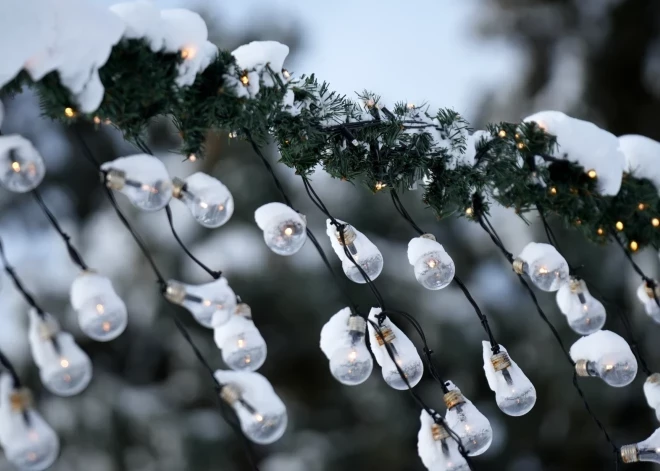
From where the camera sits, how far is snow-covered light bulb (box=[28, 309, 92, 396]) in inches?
22.3

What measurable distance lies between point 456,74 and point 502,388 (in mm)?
3348

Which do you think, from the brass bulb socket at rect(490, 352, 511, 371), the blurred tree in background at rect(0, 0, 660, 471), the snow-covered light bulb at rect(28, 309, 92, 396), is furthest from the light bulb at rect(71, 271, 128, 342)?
the blurred tree in background at rect(0, 0, 660, 471)

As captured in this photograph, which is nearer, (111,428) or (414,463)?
(111,428)

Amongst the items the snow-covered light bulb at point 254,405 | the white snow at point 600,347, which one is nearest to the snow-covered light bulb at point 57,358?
the snow-covered light bulb at point 254,405

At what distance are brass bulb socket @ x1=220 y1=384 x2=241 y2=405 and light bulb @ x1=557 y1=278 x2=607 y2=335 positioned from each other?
1.66ft

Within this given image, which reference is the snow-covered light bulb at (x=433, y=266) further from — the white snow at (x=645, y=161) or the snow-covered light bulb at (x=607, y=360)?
the white snow at (x=645, y=161)

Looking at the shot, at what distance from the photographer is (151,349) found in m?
3.36

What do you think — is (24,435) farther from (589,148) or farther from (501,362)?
(589,148)

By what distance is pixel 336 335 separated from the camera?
78 centimetres

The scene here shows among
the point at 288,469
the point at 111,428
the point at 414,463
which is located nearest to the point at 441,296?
the point at 414,463

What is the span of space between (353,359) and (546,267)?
0.98 feet

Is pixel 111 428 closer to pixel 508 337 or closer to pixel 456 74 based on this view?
pixel 508 337

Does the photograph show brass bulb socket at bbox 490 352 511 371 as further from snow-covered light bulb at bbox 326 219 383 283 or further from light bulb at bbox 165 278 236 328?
light bulb at bbox 165 278 236 328

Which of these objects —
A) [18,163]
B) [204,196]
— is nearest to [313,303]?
[204,196]
